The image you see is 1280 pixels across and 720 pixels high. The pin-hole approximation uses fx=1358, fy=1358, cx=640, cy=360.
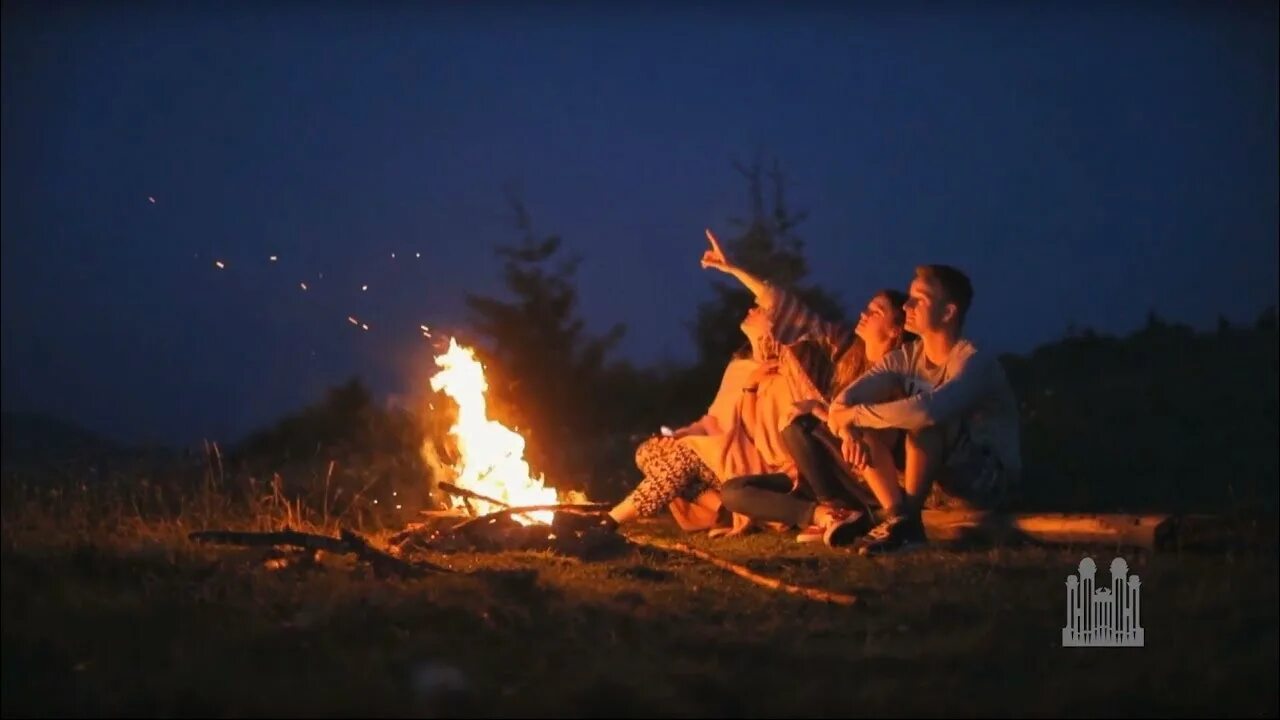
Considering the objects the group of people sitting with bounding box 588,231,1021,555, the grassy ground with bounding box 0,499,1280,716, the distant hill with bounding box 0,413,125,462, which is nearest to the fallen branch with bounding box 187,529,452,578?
the grassy ground with bounding box 0,499,1280,716

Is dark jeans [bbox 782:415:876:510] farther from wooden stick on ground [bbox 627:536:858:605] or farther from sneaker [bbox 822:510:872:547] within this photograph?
wooden stick on ground [bbox 627:536:858:605]

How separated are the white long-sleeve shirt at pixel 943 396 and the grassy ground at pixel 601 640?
0.85m

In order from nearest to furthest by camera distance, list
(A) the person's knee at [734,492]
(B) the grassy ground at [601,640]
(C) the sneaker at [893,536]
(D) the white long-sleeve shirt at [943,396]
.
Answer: (B) the grassy ground at [601,640]
(D) the white long-sleeve shirt at [943,396]
(C) the sneaker at [893,536]
(A) the person's knee at [734,492]

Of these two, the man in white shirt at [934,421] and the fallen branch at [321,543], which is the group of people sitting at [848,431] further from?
the fallen branch at [321,543]

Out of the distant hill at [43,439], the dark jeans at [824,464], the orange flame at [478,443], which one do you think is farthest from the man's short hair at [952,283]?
the distant hill at [43,439]

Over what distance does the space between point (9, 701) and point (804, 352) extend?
5.23 m

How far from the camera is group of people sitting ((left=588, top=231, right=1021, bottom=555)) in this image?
7.70m

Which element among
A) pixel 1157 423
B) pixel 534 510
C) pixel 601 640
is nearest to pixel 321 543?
pixel 534 510

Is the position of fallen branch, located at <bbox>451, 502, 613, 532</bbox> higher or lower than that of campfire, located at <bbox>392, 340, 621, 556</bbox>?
lower

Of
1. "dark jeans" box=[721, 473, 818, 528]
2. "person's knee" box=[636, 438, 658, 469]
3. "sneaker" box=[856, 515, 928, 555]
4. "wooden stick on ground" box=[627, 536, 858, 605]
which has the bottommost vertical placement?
"wooden stick on ground" box=[627, 536, 858, 605]

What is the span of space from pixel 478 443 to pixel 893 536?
10.5 ft

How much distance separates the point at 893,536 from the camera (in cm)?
761

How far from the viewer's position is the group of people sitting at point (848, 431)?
770 centimetres

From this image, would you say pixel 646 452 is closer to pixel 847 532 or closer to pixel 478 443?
pixel 478 443
